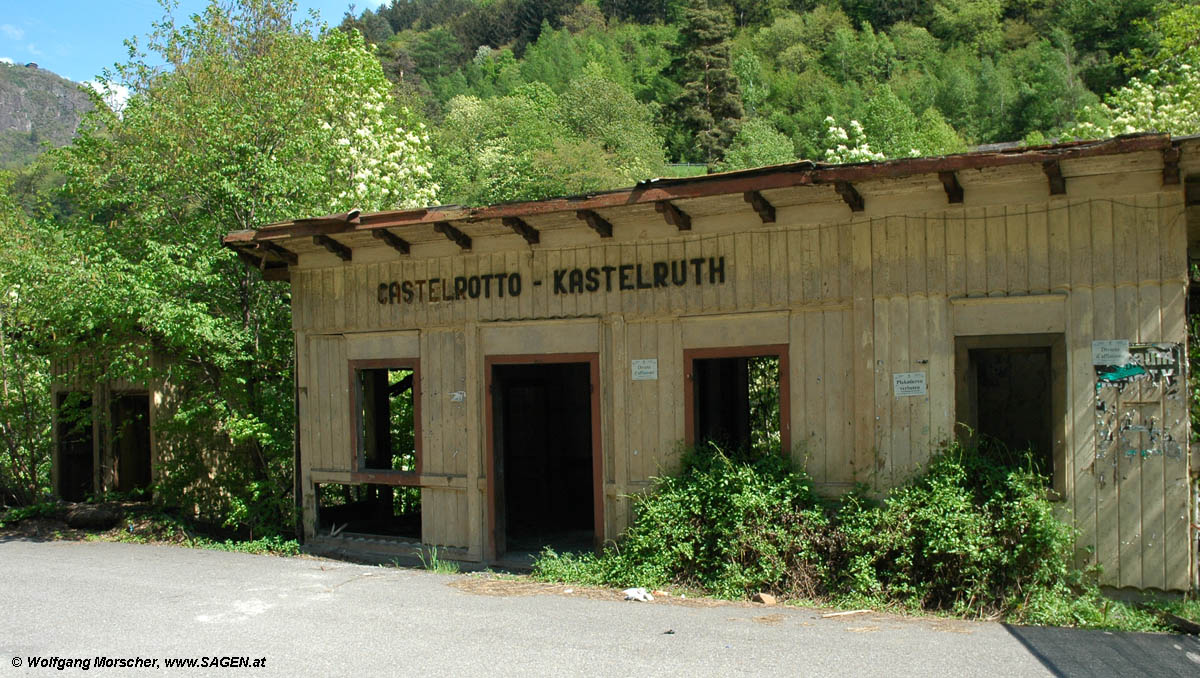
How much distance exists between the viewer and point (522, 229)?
9992 mm

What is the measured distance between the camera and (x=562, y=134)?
6612cm

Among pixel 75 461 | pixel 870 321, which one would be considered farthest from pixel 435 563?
pixel 75 461

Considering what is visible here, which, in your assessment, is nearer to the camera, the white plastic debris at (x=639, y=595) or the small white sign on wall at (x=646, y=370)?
the white plastic debris at (x=639, y=595)

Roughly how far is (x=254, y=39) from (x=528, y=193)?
32.0 meters

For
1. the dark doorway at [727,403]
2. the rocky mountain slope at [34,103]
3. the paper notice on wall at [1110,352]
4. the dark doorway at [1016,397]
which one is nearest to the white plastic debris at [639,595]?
the dark doorway at [727,403]

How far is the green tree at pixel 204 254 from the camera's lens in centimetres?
1248

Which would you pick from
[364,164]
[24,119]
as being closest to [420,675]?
[364,164]

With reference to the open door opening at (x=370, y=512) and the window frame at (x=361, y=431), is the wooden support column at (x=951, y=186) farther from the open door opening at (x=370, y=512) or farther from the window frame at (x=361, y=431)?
the open door opening at (x=370, y=512)

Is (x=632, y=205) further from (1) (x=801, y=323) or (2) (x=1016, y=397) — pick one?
(2) (x=1016, y=397)

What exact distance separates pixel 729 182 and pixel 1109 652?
4610mm

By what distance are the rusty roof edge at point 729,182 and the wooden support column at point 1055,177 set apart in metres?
0.12

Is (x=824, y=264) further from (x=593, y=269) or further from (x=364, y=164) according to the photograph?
(x=364, y=164)

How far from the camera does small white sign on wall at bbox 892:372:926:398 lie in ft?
27.1

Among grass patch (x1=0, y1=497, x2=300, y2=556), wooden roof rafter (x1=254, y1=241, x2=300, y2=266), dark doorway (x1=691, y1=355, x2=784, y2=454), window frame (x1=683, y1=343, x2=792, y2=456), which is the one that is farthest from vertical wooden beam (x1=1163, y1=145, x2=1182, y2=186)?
grass patch (x1=0, y1=497, x2=300, y2=556)
